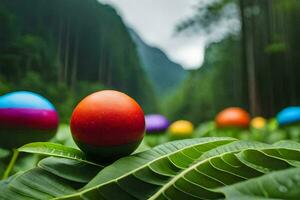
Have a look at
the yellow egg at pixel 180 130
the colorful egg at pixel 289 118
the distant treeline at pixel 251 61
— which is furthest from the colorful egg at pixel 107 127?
the distant treeline at pixel 251 61

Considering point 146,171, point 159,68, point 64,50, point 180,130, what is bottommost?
point 180,130

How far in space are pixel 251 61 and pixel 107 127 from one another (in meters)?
4.74

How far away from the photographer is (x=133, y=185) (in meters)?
0.55

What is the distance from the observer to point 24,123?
1210mm

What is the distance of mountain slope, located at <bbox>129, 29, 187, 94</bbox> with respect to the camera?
5035 mm

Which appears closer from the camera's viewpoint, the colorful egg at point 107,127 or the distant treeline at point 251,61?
the colorful egg at point 107,127

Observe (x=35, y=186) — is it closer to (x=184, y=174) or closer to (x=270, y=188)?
(x=184, y=174)

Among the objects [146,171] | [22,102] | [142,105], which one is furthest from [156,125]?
[146,171]

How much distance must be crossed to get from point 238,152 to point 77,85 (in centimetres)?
299

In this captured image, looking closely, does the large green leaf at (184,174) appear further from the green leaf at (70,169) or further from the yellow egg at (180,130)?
the yellow egg at (180,130)

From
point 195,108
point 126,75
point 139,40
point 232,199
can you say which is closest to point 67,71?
point 126,75

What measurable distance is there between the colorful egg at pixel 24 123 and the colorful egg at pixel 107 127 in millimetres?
531

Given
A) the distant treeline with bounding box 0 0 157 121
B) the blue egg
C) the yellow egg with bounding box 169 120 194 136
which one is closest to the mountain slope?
the distant treeline with bounding box 0 0 157 121

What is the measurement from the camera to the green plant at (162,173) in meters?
0.53
